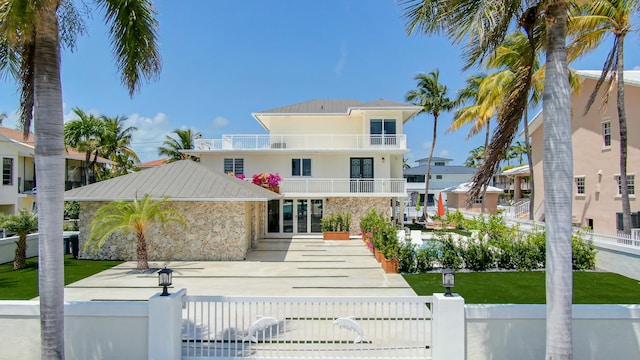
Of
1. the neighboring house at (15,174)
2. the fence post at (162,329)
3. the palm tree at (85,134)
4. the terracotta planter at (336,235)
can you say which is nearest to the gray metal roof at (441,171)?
the terracotta planter at (336,235)

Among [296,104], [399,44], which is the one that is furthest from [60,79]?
[296,104]

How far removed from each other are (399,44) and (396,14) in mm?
955

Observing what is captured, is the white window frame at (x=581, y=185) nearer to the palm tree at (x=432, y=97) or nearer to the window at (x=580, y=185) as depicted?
the window at (x=580, y=185)

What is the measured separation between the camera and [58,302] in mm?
4598

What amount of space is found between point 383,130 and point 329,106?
5091 millimetres

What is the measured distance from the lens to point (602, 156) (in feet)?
58.6

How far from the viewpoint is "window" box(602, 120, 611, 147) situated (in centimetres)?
1753

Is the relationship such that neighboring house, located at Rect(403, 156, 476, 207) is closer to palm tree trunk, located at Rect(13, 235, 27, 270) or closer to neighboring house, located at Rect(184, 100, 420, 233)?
neighboring house, located at Rect(184, 100, 420, 233)

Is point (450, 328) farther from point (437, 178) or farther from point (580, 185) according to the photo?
point (437, 178)

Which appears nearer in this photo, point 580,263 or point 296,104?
point 580,263

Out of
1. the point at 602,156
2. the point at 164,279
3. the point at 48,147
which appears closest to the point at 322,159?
the point at 602,156

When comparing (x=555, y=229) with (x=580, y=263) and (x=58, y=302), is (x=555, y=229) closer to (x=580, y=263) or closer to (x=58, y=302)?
(x=58, y=302)

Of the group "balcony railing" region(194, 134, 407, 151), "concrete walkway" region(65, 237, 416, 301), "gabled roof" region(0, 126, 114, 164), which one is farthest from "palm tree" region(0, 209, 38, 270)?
"balcony railing" region(194, 134, 407, 151)

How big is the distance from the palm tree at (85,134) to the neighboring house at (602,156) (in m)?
32.1
